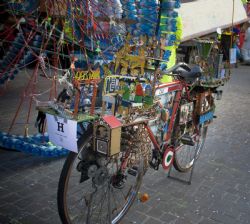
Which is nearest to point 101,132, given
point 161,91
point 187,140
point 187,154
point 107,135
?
point 107,135

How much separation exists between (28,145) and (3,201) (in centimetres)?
103

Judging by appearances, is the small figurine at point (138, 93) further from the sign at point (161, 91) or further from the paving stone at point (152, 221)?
the paving stone at point (152, 221)

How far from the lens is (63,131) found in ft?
8.05

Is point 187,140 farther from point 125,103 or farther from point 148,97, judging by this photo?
point 125,103

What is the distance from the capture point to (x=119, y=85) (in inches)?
117

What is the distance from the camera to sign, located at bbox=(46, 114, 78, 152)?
2.41 meters

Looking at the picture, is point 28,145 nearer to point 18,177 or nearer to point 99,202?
point 18,177

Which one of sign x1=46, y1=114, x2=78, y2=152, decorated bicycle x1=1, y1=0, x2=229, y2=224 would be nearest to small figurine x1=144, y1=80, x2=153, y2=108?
decorated bicycle x1=1, y1=0, x2=229, y2=224

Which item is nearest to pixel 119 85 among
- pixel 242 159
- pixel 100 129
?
pixel 100 129

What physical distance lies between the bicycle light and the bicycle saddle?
110 cm

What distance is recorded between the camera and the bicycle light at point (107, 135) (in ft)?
8.21

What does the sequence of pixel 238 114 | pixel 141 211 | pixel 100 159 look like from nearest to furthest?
1. pixel 100 159
2. pixel 141 211
3. pixel 238 114

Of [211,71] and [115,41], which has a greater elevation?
[115,41]

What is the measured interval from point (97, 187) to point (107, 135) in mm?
562
